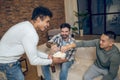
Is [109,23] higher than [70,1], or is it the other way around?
[70,1]

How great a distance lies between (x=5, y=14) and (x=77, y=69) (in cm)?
225

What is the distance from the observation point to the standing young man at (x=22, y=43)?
1.52m

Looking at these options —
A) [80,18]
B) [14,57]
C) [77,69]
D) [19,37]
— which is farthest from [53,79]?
[80,18]

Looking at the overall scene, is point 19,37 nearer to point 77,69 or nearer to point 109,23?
point 77,69

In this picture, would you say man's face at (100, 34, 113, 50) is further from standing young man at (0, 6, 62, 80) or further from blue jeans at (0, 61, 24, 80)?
blue jeans at (0, 61, 24, 80)

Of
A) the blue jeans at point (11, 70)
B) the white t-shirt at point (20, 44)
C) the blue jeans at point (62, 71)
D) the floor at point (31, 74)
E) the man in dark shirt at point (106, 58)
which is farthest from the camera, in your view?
the floor at point (31, 74)

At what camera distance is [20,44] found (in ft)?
5.30

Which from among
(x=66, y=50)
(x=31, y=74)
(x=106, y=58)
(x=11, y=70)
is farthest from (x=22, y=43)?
(x=31, y=74)

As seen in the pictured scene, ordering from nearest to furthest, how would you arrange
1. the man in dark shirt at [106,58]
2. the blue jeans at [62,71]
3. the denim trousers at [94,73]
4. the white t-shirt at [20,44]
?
the white t-shirt at [20,44] → the man in dark shirt at [106,58] → the denim trousers at [94,73] → the blue jeans at [62,71]

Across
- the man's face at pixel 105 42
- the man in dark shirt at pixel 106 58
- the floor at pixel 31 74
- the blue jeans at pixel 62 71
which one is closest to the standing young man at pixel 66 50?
the blue jeans at pixel 62 71

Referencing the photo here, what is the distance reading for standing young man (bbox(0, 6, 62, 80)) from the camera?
4.99ft

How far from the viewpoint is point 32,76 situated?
11.0 feet

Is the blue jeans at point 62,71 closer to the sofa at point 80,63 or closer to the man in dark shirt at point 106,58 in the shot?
the sofa at point 80,63

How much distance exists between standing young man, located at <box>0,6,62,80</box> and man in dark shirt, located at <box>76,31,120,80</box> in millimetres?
753
